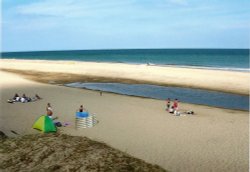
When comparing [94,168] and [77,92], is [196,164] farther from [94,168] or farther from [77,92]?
[77,92]

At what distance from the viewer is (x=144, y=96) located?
3525 cm

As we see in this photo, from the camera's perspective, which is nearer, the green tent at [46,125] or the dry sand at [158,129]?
the dry sand at [158,129]

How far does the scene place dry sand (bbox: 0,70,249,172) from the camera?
15.8m

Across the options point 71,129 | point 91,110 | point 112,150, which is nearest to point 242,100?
point 91,110

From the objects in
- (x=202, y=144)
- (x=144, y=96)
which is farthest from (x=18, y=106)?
(x=202, y=144)

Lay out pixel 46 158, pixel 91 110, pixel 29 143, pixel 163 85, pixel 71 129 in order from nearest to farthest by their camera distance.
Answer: pixel 46 158 < pixel 29 143 < pixel 71 129 < pixel 91 110 < pixel 163 85

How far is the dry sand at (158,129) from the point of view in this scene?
1582 cm

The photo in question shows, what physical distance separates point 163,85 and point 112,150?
35.0m

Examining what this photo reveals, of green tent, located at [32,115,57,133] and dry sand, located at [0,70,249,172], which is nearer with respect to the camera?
dry sand, located at [0,70,249,172]

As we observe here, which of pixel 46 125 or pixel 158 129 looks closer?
pixel 46 125

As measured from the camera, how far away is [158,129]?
20641mm

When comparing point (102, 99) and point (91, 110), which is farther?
point (102, 99)

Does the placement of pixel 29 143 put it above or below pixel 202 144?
above

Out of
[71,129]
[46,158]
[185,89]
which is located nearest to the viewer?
[46,158]
